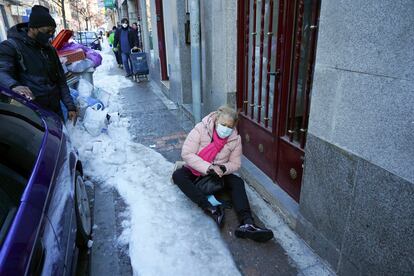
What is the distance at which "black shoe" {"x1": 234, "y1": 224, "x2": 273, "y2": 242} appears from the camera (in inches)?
105

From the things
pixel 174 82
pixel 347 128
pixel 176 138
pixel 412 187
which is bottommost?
pixel 176 138

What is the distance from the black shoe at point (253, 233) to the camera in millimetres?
2658

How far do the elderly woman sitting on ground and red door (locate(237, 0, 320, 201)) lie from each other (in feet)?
1.46

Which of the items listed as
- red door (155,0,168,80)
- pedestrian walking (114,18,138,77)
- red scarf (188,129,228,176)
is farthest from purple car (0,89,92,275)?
pedestrian walking (114,18,138,77)

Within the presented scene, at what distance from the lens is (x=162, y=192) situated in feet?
11.5

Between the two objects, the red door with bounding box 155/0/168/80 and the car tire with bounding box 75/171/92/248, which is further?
the red door with bounding box 155/0/168/80

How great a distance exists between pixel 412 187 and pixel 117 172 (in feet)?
10.4

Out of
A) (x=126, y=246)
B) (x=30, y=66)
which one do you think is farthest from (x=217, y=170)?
(x=30, y=66)

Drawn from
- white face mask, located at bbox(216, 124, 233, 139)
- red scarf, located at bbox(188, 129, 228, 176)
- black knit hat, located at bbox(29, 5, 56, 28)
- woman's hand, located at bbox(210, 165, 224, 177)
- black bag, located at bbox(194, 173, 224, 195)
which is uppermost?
black knit hat, located at bbox(29, 5, 56, 28)

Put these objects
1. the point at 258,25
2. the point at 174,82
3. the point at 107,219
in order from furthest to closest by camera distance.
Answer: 1. the point at 174,82
2. the point at 258,25
3. the point at 107,219

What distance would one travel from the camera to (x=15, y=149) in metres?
1.93

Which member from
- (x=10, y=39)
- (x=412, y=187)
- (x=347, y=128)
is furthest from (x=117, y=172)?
(x=412, y=187)

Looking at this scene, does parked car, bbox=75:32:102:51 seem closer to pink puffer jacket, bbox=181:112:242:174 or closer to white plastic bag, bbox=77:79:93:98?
white plastic bag, bbox=77:79:93:98

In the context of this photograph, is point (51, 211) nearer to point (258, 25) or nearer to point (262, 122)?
point (262, 122)
